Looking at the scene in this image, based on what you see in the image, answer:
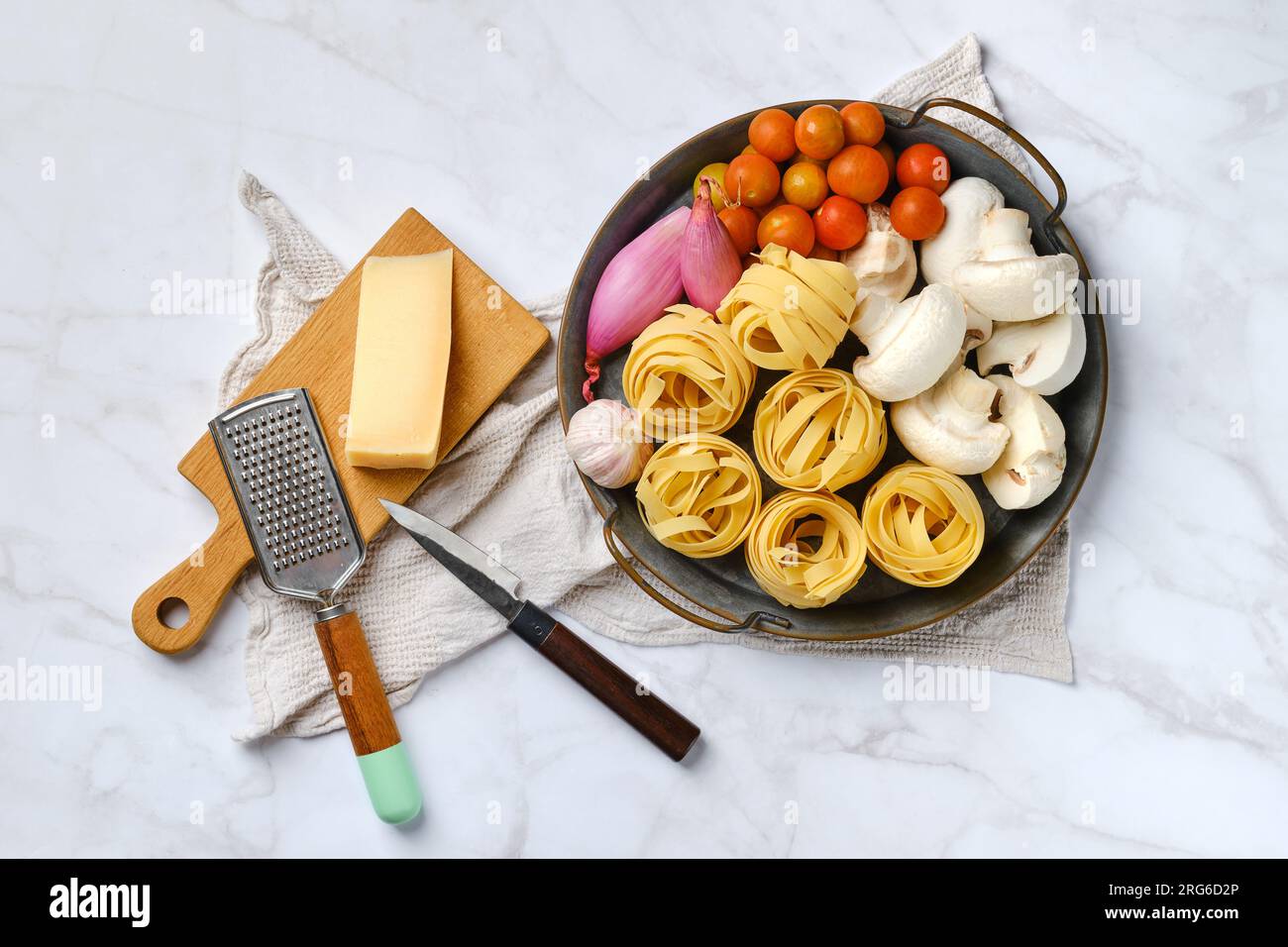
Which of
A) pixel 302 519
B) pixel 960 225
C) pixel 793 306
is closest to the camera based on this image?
pixel 793 306

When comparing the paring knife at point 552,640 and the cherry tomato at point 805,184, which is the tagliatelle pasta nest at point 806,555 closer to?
the paring knife at point 552,640

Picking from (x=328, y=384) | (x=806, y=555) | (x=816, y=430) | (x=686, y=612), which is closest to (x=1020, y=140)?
(x=816, y=430)

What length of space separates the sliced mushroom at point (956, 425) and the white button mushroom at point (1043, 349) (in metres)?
0.05

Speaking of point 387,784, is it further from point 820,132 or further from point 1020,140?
point 1020,140

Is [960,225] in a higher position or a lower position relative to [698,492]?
higher

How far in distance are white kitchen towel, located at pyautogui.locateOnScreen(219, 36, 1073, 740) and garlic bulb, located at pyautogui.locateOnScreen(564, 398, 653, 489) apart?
0.12 metres

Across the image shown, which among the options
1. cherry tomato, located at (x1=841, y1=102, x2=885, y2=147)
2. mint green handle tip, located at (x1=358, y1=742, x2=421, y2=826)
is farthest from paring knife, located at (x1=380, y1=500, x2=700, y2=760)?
cherry tomato, located at (x1=841, y1=102, x2=885, y2=147)

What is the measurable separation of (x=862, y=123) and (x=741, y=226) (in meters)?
0.20

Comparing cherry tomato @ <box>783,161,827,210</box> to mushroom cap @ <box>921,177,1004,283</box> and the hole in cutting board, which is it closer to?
mushroom cap @ <box>921,177,1004,283</box>

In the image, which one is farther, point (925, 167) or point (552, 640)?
point (552, 640)

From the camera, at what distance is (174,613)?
138 cm

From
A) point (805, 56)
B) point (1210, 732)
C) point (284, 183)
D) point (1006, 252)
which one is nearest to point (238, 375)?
point (284, 183)

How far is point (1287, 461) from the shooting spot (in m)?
1.38

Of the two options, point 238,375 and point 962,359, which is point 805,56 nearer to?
point 962,359
